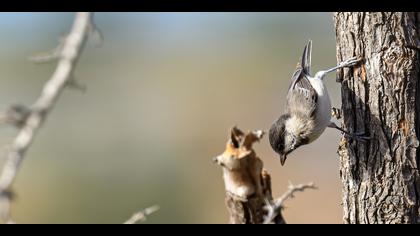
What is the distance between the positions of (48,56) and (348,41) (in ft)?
6.85

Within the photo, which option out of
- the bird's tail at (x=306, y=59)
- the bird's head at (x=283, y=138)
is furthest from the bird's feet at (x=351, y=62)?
the bird's head at (x=283, y=138)

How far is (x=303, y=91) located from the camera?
6.02m

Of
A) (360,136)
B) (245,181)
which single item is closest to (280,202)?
(245,181)

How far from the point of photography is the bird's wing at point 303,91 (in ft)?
19.4

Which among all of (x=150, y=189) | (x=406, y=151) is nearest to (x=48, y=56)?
(x=406, y=151)

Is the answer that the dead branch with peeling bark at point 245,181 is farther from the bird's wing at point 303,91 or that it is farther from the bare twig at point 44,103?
the bare twig at point 44,103

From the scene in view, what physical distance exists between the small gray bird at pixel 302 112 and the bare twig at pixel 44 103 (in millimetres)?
Answer: 2252

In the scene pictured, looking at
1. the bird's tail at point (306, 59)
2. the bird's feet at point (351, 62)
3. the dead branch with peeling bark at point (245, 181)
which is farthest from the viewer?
the bird's tail at point (306, 59)

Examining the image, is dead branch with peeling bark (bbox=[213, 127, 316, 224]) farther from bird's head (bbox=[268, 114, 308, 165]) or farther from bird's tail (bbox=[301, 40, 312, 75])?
bird's tail (bbox=[301, 40, 312, 75])

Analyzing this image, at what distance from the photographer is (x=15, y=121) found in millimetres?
3512

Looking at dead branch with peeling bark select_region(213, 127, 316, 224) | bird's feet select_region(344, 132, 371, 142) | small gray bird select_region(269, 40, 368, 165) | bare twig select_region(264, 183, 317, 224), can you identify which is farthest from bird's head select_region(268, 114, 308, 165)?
bird's feet select_region(344, 132, 371, 142)

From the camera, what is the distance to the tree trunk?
4.60 m

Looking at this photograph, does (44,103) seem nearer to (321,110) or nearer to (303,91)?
(321,110)

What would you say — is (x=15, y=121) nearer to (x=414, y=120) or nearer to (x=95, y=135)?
(x=414, y=120)
